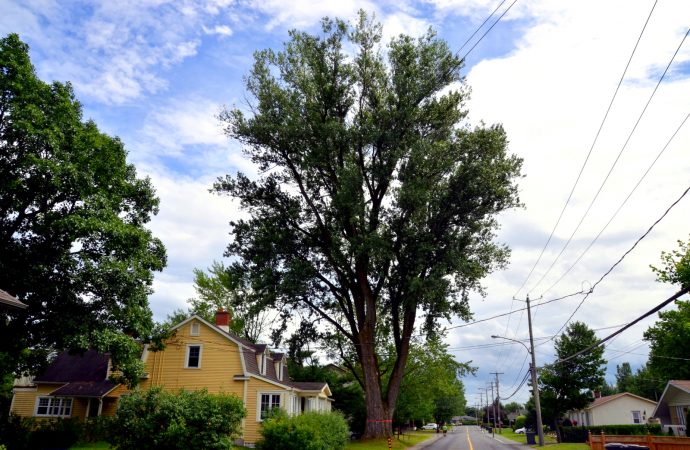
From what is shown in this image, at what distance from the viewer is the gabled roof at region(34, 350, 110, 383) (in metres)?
32.8

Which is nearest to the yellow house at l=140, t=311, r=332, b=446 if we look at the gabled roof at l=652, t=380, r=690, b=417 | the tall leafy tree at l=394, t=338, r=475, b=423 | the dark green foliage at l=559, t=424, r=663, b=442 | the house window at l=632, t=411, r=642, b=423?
the tall leafy tree at l=394, t=338, r=475, b=423

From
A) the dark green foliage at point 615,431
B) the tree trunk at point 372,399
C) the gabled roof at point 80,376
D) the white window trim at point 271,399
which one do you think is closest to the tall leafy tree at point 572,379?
the dark green foliage at point 615,431

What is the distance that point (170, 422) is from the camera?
1769cm

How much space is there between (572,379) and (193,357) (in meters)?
36.8

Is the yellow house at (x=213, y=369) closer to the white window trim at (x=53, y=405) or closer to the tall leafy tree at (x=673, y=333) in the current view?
the white window trim at (x=53, y=405)

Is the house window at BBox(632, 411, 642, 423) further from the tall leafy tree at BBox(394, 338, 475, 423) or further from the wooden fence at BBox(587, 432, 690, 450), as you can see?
the wooden fence at BBox(587, 432, 690, 450)

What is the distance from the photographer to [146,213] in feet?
80.8

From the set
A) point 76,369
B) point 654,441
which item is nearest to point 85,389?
point 76,369

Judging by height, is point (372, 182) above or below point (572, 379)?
above

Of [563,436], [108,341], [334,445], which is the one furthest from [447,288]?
[563,436]

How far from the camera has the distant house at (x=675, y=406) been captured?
37125 mm

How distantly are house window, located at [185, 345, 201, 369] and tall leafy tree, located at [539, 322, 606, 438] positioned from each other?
1329 inches

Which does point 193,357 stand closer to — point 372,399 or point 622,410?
point 372,399

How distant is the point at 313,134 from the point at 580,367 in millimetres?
37149
